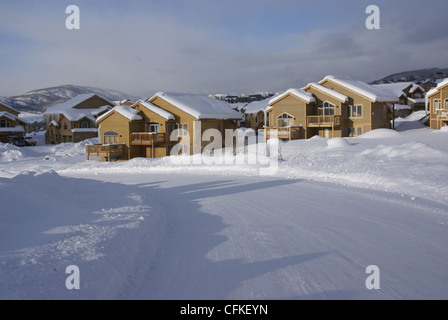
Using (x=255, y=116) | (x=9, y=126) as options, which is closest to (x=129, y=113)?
(x=255, y=116)

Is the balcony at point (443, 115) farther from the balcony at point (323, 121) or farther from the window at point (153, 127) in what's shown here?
the window at point (153, 127)

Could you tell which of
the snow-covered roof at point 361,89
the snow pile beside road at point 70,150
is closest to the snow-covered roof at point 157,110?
the snow pile beside road at point 70,150

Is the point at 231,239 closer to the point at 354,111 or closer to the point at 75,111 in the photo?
the point at 354,111

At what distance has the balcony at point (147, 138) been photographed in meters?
34.7

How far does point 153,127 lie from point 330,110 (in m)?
17.3

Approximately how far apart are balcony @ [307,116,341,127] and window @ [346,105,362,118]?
1747 millimetres

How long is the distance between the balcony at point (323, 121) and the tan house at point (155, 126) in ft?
26.3

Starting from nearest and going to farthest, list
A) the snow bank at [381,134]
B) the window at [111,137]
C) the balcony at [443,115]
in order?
the snow bank at [381,134], the balcony at [443,115], the window at [111,137]

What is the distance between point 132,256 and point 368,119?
111ft

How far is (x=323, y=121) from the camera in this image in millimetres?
36781

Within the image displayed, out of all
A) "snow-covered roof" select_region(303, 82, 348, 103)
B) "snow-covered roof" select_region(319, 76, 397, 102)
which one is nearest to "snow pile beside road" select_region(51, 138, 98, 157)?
"snow-covered roof" select_region(303, 82, 348, 103)

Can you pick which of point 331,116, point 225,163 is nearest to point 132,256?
point 225,163

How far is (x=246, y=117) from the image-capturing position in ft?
211

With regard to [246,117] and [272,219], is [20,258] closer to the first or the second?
[272,219]
